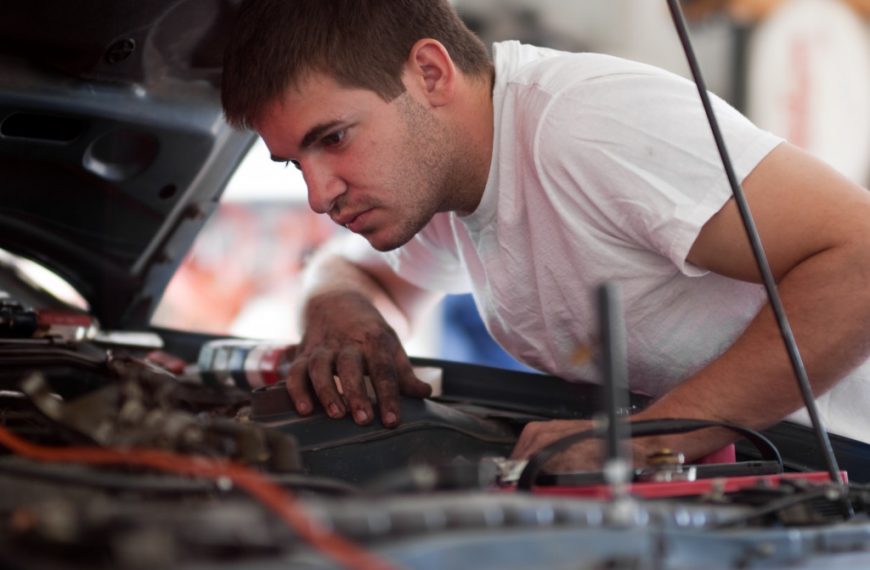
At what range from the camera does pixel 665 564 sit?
49 cm

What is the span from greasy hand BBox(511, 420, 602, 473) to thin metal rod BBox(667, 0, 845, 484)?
0.18 metres

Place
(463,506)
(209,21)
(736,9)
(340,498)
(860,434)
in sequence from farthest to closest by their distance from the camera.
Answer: (736,9)
(209,21)
(860,434)
(340,498)
(463,506)

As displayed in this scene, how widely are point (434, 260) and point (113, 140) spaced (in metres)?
0.49

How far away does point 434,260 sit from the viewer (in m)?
1.58

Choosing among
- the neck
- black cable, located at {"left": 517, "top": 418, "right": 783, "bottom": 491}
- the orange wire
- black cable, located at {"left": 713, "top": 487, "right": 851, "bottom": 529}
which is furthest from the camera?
the neck

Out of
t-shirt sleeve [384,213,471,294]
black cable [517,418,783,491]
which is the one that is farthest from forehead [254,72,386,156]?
black cable [517,418,783,491]

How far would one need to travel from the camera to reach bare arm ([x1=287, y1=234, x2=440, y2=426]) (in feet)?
3.40

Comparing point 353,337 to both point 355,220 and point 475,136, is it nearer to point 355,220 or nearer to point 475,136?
point 355,220

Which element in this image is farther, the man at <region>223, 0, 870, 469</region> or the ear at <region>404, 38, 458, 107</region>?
the ear at <region>404, 38, 458, 107</region>

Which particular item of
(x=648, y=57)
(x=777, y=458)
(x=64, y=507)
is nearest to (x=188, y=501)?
(x=64, y=507)

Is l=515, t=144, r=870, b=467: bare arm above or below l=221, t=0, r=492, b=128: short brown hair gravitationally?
below

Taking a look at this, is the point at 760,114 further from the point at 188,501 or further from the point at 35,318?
the point at 188,501

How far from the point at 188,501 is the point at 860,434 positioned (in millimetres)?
838

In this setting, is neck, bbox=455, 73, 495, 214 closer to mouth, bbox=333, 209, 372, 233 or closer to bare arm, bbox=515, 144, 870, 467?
mouth, bbox=333, 209, 372, 233
